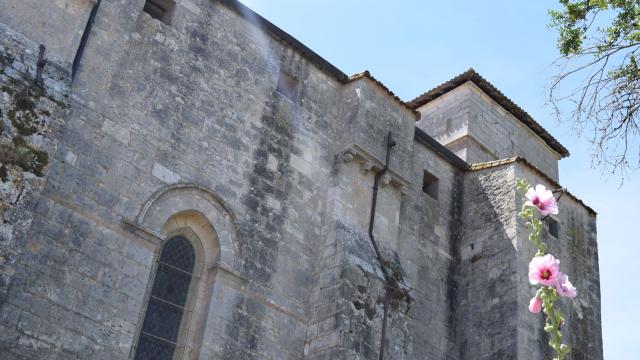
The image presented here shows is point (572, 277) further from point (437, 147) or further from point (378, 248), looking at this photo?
point (378, 248)

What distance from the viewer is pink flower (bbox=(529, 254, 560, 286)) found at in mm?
4695

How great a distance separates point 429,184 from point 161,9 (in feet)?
18.1

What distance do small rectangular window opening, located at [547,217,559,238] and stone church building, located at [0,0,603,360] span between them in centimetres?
5

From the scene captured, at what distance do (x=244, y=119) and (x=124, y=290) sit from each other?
3178 millimetres

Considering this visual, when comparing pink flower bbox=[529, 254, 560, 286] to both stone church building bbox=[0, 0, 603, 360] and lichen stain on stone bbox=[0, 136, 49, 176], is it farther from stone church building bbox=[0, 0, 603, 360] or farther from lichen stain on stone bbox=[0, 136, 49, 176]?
lichen stain on stone bbox=[0, 136, 49, 176]

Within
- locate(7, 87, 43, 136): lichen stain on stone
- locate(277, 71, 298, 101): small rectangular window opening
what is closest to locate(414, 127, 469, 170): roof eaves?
locate(277, 71, 298, 101): small rectangular window opening

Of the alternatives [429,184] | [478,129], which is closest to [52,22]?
[429,184]

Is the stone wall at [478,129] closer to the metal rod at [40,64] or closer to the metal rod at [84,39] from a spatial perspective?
the metal rod at [84,39]

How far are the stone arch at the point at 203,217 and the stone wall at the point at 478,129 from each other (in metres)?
8.19

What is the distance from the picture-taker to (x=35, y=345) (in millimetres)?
8055

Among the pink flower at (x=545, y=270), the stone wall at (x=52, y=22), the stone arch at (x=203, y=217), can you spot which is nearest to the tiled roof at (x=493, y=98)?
the stone arch at (x=203, y=217)

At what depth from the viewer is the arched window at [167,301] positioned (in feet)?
30.6

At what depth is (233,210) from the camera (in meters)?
10.5

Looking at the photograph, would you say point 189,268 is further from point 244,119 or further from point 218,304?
point 244,119
